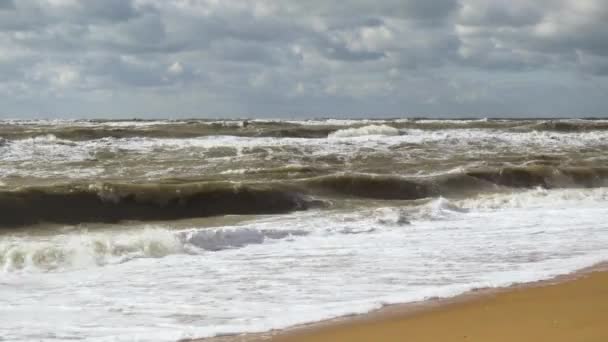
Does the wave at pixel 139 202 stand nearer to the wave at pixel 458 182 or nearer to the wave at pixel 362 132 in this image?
the wave at pixel 458 182

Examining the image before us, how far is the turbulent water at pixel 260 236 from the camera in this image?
237 inches

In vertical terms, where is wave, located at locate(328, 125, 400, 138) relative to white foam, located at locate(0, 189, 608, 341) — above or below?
above

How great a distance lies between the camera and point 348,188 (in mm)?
15781

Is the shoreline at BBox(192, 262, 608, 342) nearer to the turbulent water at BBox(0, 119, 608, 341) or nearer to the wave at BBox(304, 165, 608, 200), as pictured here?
the turbulent water at BBox(0, 119, 608, 341)

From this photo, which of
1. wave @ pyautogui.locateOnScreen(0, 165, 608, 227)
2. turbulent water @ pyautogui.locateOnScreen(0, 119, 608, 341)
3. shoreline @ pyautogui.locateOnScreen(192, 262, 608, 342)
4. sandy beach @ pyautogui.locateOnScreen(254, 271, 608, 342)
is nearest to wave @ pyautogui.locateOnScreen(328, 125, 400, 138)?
turbulent water @ pyautogui.locateOnScreen(0, 119, 608, 341)

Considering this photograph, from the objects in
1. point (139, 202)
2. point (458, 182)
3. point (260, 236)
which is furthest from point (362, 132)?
point (260, 236)

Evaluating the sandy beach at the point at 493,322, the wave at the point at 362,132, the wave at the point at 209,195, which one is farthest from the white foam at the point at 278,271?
the wave at the point at 362,132

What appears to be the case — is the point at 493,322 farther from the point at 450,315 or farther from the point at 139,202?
the point at 139,202

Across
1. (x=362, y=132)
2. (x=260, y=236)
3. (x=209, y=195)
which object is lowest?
(x=260, y=236)

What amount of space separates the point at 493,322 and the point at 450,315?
0.38m

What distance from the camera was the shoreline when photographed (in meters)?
4.98

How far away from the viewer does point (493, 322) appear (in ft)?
17.2

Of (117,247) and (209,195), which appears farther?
(209,195)

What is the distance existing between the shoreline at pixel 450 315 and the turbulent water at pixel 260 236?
0.19 m
